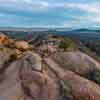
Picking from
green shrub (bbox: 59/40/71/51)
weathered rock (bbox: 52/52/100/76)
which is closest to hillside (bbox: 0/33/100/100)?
weathered rock (bbox: 52/52/100/76)

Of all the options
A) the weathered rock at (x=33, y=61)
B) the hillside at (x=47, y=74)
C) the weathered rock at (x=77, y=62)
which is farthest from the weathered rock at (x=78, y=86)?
the weathered rock at (x=33, y=61)

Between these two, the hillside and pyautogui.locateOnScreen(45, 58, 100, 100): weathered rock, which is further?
pyautogui.locateOnScreen(45, 58, 100, 100): weathered rock

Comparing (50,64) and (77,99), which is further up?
(50,64)

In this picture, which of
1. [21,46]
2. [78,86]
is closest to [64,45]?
[21,46]

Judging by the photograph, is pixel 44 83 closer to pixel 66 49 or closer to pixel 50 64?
pixel 50 64

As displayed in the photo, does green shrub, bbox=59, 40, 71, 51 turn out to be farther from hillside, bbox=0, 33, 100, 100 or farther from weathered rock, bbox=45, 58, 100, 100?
weathered rock, bbox=45, 58, 100, 100

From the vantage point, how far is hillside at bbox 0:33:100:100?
19.5m

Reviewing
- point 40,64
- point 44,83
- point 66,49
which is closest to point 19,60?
point 40,64

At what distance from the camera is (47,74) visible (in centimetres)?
2089

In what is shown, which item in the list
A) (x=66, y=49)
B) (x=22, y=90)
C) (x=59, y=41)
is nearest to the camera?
(x=22, y=90)

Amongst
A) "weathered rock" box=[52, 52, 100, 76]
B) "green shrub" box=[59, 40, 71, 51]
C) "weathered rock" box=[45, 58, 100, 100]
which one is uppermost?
"green shrub" box=[59, 40, 71, 51]

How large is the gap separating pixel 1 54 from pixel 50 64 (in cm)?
362

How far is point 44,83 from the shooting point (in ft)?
65.7

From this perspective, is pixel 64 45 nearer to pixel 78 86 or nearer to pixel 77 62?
pixel 77 62
